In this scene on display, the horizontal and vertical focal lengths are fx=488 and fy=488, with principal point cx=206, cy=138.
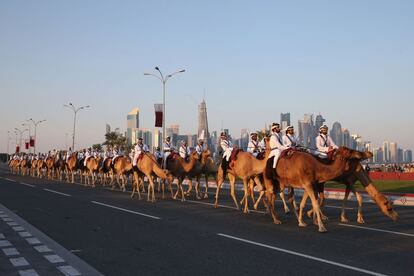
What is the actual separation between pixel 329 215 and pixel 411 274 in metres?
9.07

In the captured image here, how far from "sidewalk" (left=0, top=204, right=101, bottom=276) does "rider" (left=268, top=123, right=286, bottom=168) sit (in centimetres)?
713

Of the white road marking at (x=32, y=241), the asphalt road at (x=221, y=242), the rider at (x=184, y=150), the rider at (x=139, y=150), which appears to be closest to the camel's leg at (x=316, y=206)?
the asphalt road at (x=221, y=242)

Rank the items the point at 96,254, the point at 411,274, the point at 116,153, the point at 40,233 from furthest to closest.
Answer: the point at 116,153 < the point at 40,233 < the point at 96,254 < the point at 411,274

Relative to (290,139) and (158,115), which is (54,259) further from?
(158,115)

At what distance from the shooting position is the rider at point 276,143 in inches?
594

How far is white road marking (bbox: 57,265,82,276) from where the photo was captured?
26.6 feet

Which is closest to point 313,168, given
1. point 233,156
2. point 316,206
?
point 316,206

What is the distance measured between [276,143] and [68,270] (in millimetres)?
8726

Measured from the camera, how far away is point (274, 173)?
15102 mm

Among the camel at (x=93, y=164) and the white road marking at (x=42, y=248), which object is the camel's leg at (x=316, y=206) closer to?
the white road marking at (x=42, y=248)

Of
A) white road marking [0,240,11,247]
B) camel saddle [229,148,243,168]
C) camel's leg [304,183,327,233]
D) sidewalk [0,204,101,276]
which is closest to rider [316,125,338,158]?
camel's leg [304,183,327,233]

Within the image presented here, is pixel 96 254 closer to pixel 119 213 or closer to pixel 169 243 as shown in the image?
pixel 169 243

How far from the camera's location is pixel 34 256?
9.55 meters

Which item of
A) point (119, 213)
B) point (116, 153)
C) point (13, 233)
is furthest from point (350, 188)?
point (116, 153)
